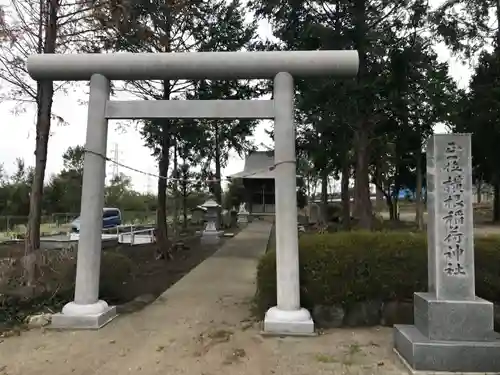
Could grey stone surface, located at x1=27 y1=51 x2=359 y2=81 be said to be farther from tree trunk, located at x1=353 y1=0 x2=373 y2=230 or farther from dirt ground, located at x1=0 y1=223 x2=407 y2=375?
tree trunk, located at x1=353 y1=0 x2=373 y2=230

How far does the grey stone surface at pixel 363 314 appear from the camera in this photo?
19.7ft

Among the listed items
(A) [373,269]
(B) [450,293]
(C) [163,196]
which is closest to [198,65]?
(A) [373,269]

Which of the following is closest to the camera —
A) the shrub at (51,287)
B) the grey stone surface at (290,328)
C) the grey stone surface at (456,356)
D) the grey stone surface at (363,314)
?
the grey stone surface at (456,356)

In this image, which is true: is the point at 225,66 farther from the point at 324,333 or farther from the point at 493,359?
the point at 493,359

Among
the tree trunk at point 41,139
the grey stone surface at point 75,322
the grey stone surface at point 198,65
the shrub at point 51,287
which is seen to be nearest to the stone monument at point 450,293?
the grey stone surface at point 198,65

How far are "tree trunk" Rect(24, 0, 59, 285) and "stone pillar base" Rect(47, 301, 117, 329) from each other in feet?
5.87

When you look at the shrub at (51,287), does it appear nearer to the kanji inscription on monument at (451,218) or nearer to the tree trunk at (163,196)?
the kanji inscription on monument at (451,218)

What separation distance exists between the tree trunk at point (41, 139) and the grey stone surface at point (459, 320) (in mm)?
6143

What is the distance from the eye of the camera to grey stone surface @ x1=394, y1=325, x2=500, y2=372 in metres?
4.38

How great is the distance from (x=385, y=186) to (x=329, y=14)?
70.0 ft

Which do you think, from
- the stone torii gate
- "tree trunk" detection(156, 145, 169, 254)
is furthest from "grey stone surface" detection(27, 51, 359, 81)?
"tree trunk" detection(156, 145, 169, 254)

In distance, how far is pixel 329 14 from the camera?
516 inches

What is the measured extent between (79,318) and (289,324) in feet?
9.19

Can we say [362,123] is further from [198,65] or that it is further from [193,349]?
[193,349]
